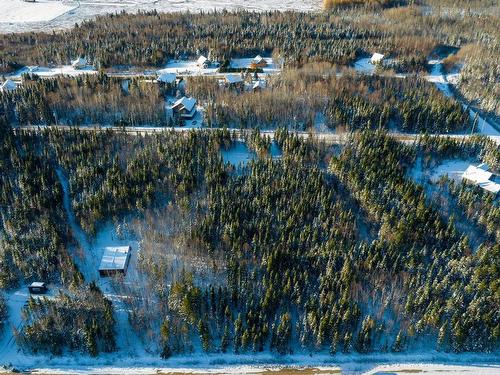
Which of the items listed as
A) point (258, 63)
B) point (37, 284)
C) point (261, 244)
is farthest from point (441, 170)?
point (37, 284)

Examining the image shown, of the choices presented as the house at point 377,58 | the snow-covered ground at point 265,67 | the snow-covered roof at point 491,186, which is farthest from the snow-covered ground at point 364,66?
the snow-covered roof at point 491,186

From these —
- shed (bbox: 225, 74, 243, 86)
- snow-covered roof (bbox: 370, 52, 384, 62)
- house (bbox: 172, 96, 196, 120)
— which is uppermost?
snow-covered roof (bbox: 370, 52, 384, 62)

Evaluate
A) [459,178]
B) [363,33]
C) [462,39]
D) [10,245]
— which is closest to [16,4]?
[363,33]

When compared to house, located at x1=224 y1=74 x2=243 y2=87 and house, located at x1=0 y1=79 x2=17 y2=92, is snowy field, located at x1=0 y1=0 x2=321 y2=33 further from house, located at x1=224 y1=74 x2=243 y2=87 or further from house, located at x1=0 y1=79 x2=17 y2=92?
house, located at x1=224 y1=74 x2=243 y2=87

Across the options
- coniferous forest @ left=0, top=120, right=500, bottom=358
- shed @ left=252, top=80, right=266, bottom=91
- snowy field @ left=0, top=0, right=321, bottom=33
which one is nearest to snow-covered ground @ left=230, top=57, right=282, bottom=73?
shed @ left=252, top=80, right=266, bottom=91

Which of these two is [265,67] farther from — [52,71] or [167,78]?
[52,71]

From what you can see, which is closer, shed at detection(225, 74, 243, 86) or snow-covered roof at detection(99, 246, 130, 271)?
snow-covered roof at detection(99, 246, 130, 271)

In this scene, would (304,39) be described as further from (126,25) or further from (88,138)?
(88,138)
